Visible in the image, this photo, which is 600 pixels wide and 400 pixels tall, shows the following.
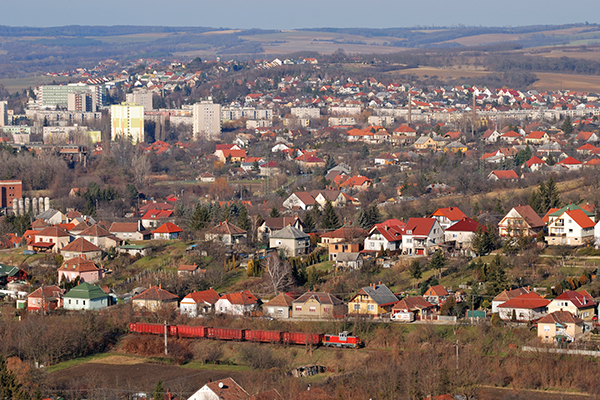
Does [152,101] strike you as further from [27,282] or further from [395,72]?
[27,282]

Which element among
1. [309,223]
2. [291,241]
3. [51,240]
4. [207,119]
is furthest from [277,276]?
[207,119]

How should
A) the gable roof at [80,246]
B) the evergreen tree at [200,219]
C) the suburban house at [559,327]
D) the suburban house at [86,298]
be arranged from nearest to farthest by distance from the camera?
the suburban house at [559,327] → the suburban house at [86,298] → the gable roof at [80,246] → the evergreen tree at [200,219]

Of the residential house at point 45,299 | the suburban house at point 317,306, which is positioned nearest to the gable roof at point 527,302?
the suburban house at point 317,306

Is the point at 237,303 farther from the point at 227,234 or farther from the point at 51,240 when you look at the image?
the point at 51,240

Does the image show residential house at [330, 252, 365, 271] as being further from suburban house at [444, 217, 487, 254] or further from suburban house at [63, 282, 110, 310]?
suburban house at [63, 282, 110, 310]

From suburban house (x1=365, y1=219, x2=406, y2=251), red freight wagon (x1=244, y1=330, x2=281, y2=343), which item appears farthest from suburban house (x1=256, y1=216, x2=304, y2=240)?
red freight wagon (x1=244, y1=330, x2=281, y2=343)

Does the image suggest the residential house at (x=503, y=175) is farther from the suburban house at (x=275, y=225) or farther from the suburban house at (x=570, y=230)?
the suburban house at (x=570, y=230)

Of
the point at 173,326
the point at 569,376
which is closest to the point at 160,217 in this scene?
the point at 173,326
